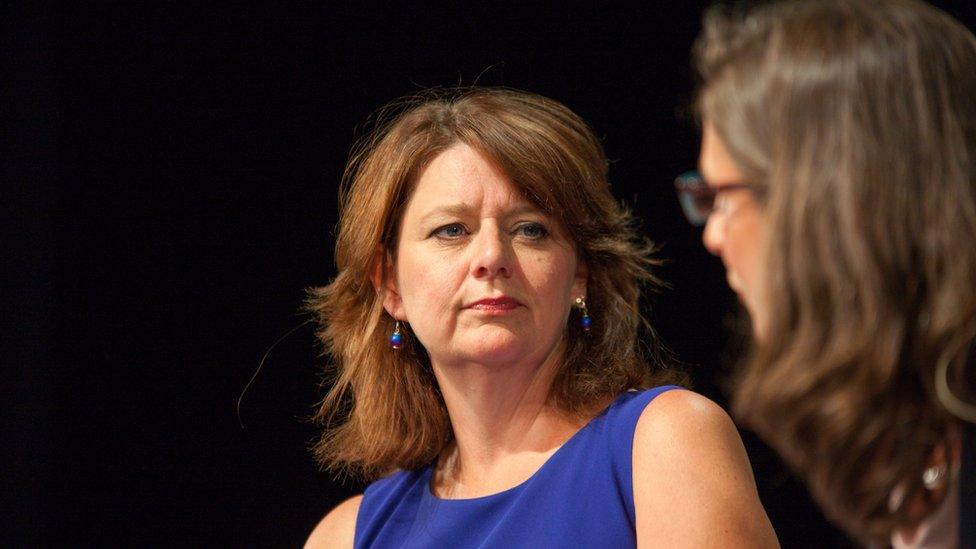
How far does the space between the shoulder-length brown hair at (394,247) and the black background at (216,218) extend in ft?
1.59

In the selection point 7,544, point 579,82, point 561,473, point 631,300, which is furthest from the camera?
point 579,82

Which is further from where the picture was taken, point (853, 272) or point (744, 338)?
point (744, 338)

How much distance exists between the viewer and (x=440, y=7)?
9.82ft

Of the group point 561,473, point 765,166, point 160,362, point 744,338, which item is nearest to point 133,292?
point 160,362

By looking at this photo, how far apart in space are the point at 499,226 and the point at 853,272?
1.02 metres

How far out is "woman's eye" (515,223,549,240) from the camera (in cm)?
217

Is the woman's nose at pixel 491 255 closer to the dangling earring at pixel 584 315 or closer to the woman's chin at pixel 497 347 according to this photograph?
the woman's chin at pixel 497 347

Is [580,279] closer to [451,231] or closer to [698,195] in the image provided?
[451,231]

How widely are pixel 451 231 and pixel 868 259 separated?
109 centimetres

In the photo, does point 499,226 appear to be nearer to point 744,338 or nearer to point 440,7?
point 744,338

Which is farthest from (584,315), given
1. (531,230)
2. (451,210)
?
(451,210)

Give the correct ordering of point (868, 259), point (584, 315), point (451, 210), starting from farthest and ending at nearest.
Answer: point (584, 315)
point (451, 210)
point (868, 259)

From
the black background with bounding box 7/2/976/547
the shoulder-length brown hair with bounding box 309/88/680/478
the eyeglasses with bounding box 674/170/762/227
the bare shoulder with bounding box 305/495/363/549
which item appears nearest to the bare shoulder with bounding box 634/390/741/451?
the shoulder-length brown hair with bounding box 309/88/680/478

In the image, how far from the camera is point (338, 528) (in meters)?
2.48
